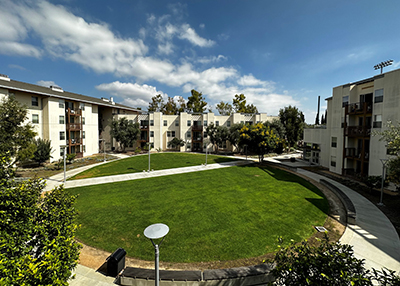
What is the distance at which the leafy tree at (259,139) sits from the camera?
90.5ft

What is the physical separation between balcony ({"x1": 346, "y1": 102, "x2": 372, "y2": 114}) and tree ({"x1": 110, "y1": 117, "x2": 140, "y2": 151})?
3915 cm

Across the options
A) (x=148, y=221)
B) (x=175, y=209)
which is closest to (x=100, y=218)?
(x=148, y=221)

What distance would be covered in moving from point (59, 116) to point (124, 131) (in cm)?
1173

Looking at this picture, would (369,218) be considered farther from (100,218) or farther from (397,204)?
(100,218)

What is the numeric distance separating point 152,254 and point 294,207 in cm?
1132

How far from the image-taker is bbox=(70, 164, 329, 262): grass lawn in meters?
9.46

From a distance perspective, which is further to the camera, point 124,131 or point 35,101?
point 124,131

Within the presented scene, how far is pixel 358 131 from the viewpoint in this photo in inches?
880

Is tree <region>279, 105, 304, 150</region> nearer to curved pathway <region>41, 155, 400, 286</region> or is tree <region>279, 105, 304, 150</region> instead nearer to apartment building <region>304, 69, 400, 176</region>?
apartment building <region>304, 69, 400, 176</region>

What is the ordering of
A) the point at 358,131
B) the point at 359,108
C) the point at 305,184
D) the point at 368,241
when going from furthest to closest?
the point at 359,108 → the point at 358,131 → the point at 305,184 → the point at 368,241

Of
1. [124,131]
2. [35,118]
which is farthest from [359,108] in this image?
[35,118]

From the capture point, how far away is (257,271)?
23.8 ft

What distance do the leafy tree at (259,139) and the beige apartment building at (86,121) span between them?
16307mm

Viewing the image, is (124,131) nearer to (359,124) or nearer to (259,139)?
(259,139)
